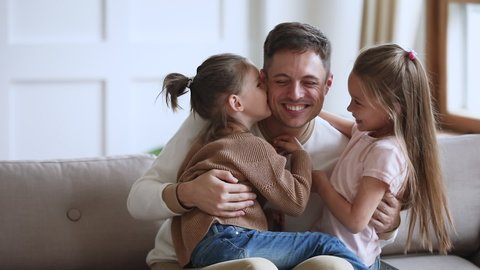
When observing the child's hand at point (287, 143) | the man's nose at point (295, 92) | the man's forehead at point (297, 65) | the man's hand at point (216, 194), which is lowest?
the man's hand at point (216, 194)

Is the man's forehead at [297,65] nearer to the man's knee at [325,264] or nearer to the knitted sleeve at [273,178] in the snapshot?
the knitted sleeve at [273,178]

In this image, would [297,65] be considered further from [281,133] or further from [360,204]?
[360,204]

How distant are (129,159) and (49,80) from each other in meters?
1.70

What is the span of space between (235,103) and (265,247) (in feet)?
1.20

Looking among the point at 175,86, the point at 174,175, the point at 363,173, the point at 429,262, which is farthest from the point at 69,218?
the point at 429,262

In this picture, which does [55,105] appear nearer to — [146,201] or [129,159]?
[129,159]

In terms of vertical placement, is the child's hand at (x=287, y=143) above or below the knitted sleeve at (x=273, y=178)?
above

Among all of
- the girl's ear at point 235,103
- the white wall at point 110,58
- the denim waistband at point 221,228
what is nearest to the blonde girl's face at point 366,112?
the girl's ear at point 235,103

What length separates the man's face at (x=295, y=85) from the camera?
2.14 m

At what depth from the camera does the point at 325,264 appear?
73.8 inches

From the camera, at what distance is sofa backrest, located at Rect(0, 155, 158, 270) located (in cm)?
229

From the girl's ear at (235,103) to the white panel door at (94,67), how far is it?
2059 mm

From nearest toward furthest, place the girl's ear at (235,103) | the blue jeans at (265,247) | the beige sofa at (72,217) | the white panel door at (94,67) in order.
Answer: the blue jeans at (265,247) → the girl's ear at (235,103) → the beige sofa at (72,217) → the white panel door at (94,67)

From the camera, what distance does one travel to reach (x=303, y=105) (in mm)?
2168
